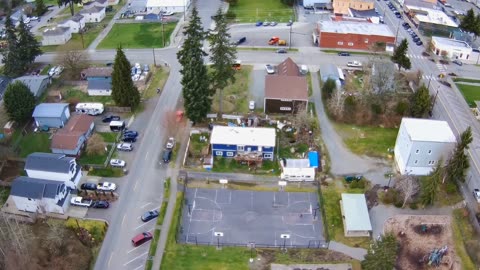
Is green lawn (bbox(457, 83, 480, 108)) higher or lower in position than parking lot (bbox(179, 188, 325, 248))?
higher

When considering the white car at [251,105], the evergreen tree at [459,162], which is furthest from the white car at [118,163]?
the evergreen tree at [459,162]

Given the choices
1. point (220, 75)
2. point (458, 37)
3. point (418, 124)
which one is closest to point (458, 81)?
point (458, 37)

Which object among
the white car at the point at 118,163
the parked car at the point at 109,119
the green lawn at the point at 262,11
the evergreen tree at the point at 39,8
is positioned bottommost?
the white car at the point at 118,163

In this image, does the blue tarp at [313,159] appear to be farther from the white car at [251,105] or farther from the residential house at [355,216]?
the white car at [251,105]

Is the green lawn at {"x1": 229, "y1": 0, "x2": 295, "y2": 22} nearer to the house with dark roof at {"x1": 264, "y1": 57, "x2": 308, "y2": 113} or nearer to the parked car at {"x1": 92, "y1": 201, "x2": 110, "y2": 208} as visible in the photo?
the house with dark roof at {"x1": 264, "y1": 57, "x2": 308, "y2": 113}

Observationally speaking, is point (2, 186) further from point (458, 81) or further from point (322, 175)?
point (458, 81)

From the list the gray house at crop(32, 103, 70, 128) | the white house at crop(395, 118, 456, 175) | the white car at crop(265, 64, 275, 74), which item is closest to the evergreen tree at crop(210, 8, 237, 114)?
the white car at crop(265, 64, 275, 74)
